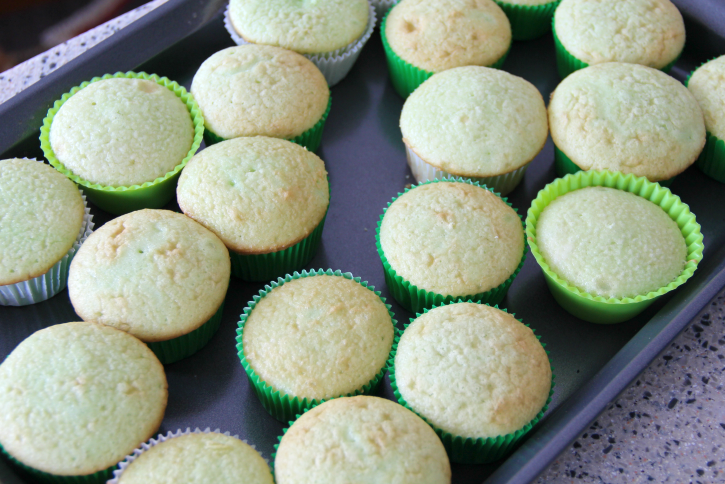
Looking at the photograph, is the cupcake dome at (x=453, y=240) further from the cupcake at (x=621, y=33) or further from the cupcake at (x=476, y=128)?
the cupcake at (x=621, y=33)

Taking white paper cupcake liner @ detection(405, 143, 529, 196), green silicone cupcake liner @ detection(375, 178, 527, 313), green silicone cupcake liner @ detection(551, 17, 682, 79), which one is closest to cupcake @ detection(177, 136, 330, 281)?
green silicone cupcake liner @ detection(375, 178, 527, 313)

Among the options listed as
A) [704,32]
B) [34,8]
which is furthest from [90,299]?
[34,8]

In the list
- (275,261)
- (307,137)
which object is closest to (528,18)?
(307,137)

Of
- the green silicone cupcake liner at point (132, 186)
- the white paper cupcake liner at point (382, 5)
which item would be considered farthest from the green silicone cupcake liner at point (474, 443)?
the white paper cupcake liner at point (382, 5)

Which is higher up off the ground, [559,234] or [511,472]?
[559,234]

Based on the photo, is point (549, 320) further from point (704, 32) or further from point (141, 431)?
point (704, 32)

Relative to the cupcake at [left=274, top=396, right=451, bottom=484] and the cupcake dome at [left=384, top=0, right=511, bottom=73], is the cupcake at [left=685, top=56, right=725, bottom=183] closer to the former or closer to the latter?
the cupcake dome at [left=384, top=0, right=511, bottom=73]
